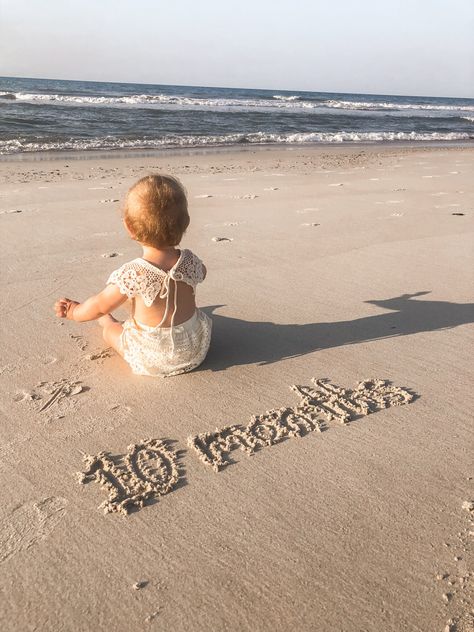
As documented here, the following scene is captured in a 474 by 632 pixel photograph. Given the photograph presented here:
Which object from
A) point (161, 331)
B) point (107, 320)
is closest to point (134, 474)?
point (161, 331)

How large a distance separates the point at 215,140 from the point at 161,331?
1260cm

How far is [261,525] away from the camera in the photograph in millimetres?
1820

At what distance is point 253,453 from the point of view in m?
2.19

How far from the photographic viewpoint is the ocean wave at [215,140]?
12.1 meters


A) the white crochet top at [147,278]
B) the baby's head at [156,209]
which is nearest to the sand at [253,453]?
the white crochet top at [147,278]

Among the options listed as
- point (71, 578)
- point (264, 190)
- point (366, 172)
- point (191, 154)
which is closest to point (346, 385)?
point (71, 578)

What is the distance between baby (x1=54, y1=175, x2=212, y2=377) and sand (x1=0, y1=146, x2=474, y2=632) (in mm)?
114

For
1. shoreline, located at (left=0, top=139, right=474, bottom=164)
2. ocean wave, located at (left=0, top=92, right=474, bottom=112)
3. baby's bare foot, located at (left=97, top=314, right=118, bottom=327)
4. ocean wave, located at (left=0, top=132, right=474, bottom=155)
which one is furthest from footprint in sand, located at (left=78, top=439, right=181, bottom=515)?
ocean wave, located at (left=0, top=92, right=474, bottom=112)

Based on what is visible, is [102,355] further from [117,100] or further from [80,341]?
[117,100]

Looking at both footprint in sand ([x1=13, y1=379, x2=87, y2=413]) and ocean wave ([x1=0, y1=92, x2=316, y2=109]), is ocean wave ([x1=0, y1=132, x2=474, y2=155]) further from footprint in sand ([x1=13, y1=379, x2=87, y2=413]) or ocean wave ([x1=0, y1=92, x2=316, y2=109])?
ocean wave ([x1=0, y1=92, x2=316, y2=109])

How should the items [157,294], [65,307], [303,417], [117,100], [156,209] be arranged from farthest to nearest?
[117,100] → [65,307] → [157,294] → [156,209] → [303,417]

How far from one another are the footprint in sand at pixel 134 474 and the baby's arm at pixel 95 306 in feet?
2.32

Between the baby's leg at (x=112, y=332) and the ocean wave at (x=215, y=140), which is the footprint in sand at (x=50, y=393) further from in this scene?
the ocean wave at (x=215, y=140)

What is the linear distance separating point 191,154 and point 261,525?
417 inches
